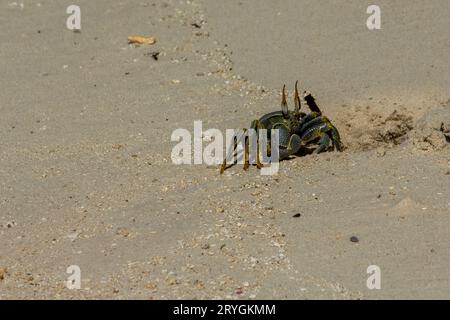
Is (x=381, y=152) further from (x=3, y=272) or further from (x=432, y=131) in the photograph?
(x=3, y=272)

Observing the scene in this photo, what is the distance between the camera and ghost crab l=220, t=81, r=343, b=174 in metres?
6.28

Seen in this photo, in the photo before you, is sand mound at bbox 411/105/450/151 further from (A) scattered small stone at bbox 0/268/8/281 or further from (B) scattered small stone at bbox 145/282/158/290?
(A) scattered small stone at bbox 0/268/8/281

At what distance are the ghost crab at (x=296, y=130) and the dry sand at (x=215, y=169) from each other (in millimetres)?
161

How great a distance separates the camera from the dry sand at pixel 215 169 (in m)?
4.95

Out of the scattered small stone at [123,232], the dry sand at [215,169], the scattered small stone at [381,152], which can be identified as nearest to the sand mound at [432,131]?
the dry sand at [215,169]

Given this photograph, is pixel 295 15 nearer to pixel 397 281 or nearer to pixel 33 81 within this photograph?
pixel 33 81

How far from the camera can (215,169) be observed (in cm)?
617

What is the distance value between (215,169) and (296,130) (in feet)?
2.43

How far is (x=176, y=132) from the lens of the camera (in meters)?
6.65

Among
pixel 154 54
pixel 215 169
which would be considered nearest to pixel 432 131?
pixel 215 169

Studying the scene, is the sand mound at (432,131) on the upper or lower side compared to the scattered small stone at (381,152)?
upper

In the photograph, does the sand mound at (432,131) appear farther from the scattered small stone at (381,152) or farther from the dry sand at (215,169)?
the scattered small stone at (381,152)
